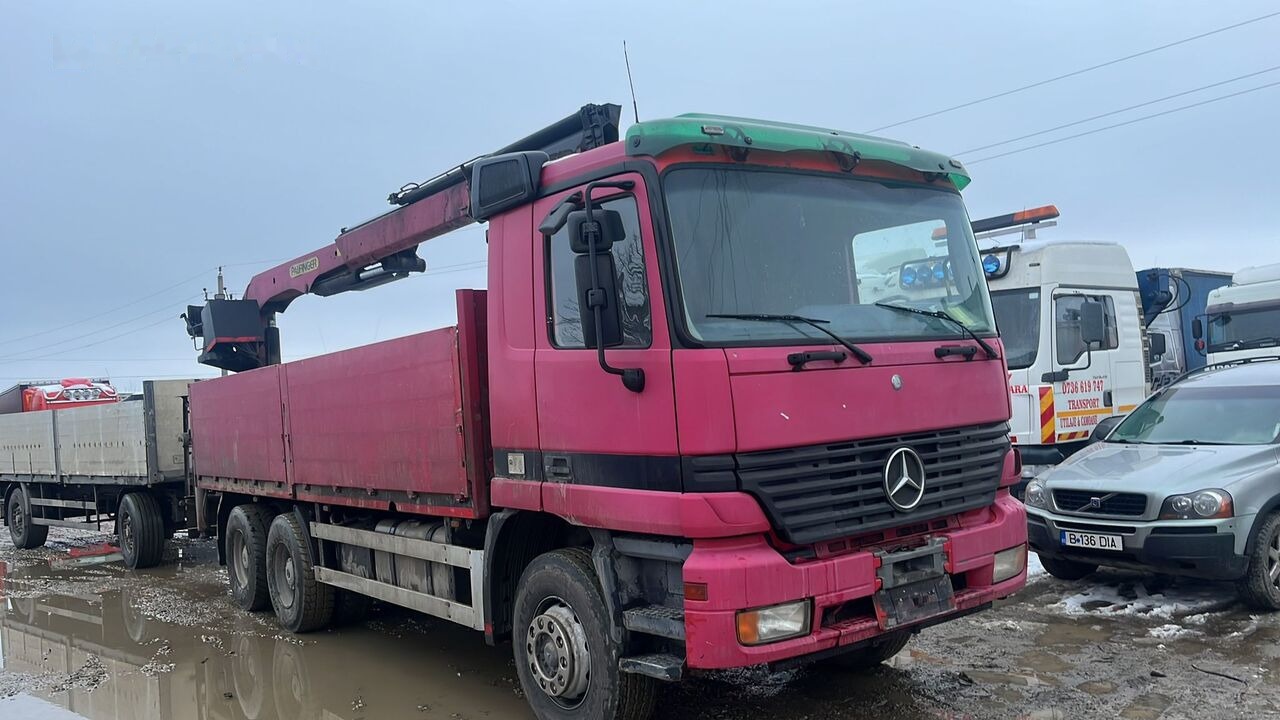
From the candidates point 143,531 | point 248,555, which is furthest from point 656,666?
point 143,531

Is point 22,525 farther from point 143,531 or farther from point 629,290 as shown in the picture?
point 629,290

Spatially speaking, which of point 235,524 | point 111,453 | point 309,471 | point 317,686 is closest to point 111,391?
point 111,453

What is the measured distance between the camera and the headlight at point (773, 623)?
377 centimetres

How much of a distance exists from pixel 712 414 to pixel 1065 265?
7441mm

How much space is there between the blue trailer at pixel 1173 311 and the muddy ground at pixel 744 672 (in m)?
5.58

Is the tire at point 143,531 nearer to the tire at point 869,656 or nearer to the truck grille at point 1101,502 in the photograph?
the tire at point 869,656

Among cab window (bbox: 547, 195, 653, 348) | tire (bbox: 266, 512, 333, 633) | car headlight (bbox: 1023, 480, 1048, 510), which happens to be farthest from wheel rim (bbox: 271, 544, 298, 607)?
car headlight (bbox: 1023, 480, 1048, 510)

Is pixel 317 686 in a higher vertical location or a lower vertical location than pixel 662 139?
lower

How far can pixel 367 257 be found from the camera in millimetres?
9148

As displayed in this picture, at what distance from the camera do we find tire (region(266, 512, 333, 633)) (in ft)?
24.3

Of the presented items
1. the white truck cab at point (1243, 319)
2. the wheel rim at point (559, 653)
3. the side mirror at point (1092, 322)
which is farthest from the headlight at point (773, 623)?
the white truck cab at point (1243, 319)

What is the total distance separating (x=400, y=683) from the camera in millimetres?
6031

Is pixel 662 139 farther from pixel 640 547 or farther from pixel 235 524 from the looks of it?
pixel 235 524

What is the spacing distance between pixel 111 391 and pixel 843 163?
1831cm
